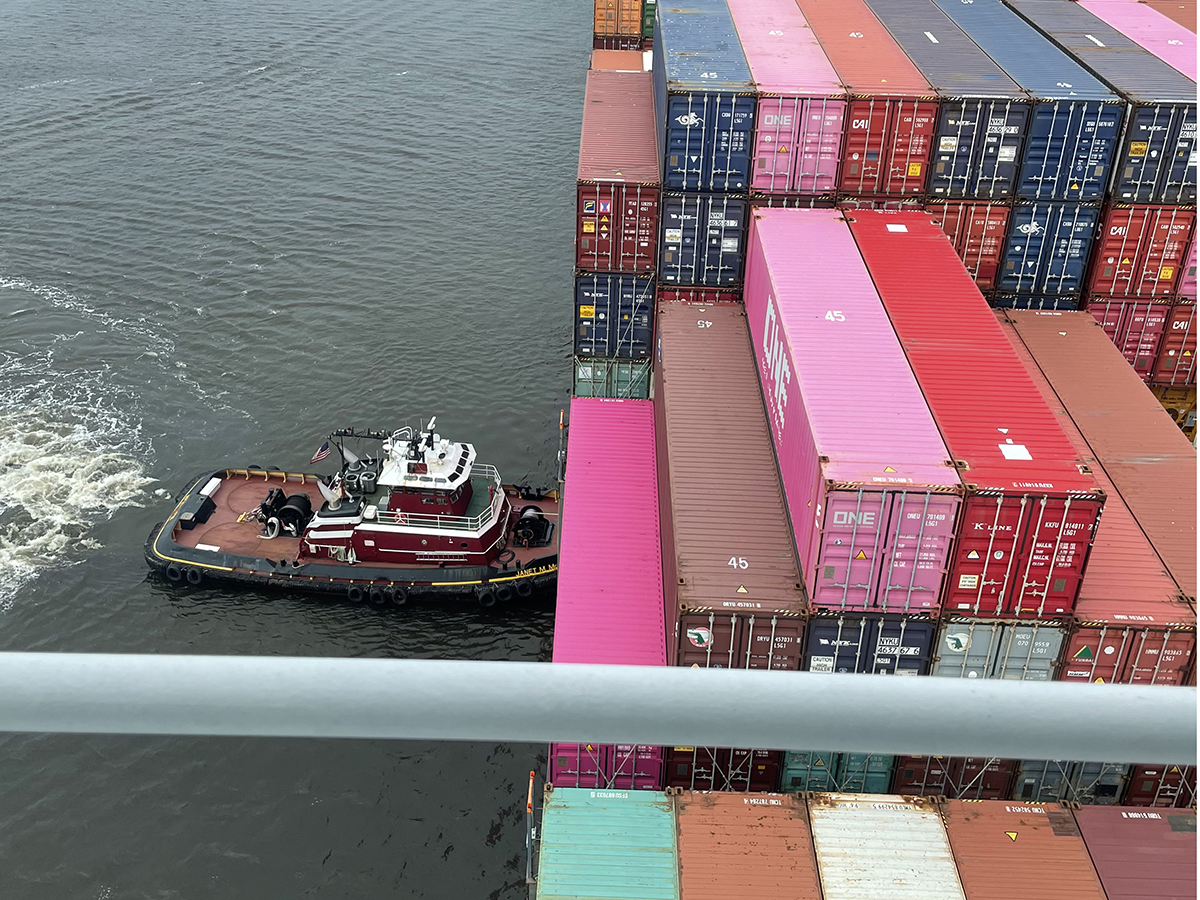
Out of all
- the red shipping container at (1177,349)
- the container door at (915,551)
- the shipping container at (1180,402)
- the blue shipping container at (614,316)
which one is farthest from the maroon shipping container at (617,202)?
the shipping container at (1180,402)

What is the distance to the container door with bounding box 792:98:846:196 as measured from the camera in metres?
35.1

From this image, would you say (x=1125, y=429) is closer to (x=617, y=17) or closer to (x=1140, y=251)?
(x=1140, y=251)

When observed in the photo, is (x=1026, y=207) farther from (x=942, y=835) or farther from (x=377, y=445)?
(x=377, y=445)

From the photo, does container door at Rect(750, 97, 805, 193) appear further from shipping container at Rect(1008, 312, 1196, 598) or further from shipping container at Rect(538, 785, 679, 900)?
shipping container at Rect(538, 785, 679, 900)

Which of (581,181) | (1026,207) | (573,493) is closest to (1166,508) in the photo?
(1026,207)

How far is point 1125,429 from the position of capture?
3183 cm

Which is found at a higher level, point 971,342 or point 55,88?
point 971,342

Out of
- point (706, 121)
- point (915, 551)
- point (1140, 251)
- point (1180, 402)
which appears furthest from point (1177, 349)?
point (915, 551)

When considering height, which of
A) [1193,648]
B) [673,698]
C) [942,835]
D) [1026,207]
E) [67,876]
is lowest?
[67,876]

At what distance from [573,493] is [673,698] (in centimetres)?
3112

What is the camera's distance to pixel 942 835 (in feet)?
73.6

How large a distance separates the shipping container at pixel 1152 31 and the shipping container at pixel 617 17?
40.1 metres

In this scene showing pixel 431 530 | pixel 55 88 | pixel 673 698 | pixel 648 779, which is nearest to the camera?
pixel 673 698

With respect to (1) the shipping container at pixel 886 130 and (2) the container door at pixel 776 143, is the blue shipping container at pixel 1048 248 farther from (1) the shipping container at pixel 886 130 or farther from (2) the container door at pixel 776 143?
(2) the container door at pixel 776 143
